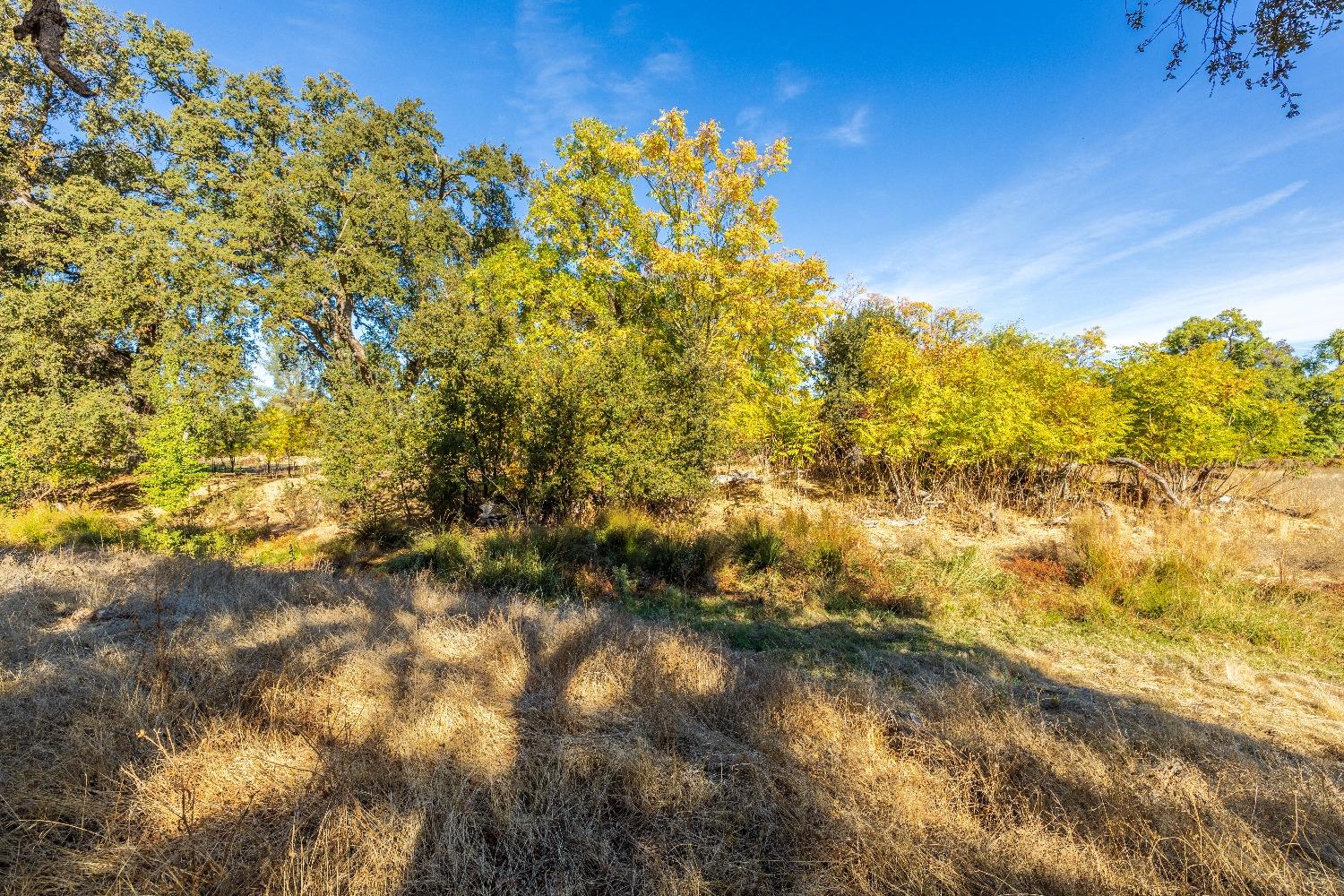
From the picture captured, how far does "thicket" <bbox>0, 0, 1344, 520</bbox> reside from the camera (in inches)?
415

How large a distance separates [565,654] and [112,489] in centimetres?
2213

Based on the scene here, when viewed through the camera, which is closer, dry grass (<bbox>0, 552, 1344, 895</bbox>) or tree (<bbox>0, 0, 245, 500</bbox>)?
dry grass (<bbox>0, 552, 1344, 895</bbox>)

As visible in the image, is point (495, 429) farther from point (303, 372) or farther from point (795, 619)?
point (303, 372)

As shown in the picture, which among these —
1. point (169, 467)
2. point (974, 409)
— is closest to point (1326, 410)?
point (974, 409)

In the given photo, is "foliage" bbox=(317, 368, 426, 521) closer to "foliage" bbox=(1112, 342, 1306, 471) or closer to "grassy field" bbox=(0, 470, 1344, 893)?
"grassy field" bbox=(0, 470, 1344, 893)

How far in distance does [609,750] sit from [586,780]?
0.60ft

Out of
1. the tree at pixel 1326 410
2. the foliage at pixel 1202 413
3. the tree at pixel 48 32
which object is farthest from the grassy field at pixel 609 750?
the tree at pixel 1326 410

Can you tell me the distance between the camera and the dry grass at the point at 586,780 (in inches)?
76.6

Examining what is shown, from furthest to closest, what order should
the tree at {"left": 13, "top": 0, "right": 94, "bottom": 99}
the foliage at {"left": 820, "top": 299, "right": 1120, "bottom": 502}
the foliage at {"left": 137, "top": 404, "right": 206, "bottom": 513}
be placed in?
the foliage at {"left": 820, "top": 299, "right": 1120, "bottom": 502} → the foliage at {"left": 137, "top": 404, "right": 206, "bottom": 513} → the tree at {"left": 13, "top": 0, "right": 94, "bottom": 99}

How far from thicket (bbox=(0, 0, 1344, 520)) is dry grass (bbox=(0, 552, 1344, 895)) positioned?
23.0ft

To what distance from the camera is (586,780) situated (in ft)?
8.18

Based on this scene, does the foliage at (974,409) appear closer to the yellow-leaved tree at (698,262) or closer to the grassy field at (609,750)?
the yellow-leaved tree at (698,262)

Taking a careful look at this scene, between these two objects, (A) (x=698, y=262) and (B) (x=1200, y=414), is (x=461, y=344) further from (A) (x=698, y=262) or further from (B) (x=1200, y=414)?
(B) (x=1200, y=414)

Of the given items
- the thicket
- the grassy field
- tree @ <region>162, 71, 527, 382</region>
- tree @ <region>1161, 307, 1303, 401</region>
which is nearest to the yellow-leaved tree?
the thicket
